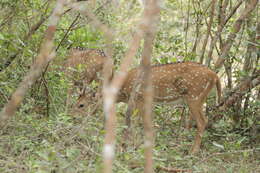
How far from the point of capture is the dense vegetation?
3.42m

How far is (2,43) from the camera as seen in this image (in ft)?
15.4

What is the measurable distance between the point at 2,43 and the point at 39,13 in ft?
1.54

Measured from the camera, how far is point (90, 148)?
324 cm

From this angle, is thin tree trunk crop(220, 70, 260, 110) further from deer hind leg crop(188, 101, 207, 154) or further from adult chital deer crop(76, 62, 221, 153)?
deer hind leg crop(188, 101, 207, 154)

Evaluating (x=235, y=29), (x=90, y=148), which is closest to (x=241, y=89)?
(x=235, y=29)

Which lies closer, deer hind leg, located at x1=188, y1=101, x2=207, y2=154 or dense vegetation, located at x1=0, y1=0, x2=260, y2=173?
dense vegetation, located at x1=0, y1=0, x2=260, y2=173

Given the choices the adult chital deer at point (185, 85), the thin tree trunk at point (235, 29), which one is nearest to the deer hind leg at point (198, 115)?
the adult chital deer at point (185, 85)

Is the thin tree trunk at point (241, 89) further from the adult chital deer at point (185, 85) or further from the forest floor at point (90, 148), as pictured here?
Answer: the forest floor at point (90, 148)

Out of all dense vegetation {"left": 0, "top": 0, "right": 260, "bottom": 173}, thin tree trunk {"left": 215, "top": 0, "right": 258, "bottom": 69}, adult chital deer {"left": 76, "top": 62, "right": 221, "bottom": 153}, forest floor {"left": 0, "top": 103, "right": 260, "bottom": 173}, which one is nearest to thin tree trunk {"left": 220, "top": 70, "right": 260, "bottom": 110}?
dense vegetation {"left": 0, "top": 0, "right": 260, "bottom": 173}

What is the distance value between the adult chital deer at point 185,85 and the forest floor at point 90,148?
31cm

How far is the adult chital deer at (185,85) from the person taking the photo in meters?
5.66

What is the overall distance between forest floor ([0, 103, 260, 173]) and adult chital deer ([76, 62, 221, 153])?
0.31 m

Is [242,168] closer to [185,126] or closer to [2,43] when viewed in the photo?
[185,126]

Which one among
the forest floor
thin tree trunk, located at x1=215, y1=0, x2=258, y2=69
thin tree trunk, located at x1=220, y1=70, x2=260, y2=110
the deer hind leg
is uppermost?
thin tree trunk, located at x1=215, y1=0, x2=258, y2=69
